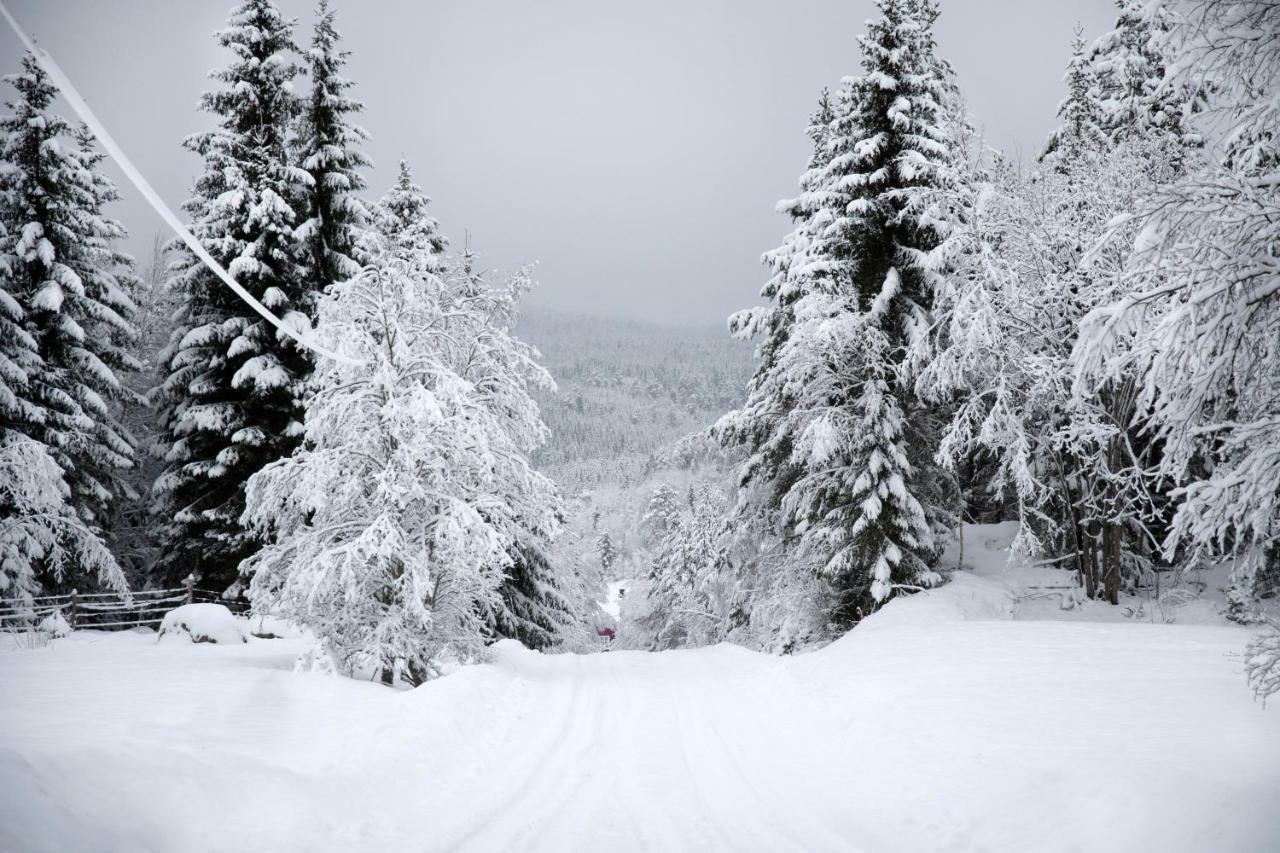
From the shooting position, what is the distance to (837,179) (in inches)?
623

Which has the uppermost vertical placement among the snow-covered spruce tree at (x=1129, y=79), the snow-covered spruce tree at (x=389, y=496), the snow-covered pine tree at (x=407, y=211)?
the snow-covered spruce tree at (x=1129, y=79)

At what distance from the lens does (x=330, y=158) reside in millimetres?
19453

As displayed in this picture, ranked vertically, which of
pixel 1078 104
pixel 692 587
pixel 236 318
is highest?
pixel 1078 104

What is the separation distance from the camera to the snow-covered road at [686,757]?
4.62 meters

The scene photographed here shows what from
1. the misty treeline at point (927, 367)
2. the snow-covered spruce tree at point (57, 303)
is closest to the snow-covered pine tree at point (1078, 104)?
the misty treeline at point (927, 367)

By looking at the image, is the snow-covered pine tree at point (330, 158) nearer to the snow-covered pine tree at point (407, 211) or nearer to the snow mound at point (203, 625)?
the snow-covered pine tree at point (407, 211)

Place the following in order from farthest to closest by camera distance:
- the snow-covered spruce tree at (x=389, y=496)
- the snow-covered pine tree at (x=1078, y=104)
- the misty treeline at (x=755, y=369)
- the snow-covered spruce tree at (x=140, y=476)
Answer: the snow-covered spruce tree at (x=140, y=476), the snow-covered pine tree at (x=1078, y=104), the snow-covered spruce tree at (x=389, y=496), the misty treeline at (x=755, y=369)

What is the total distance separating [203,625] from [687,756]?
12.3 m

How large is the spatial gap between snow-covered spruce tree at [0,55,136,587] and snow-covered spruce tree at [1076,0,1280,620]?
67.1ft

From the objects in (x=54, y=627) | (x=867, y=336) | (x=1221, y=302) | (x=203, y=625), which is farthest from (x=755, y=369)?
(x=54, y=627)

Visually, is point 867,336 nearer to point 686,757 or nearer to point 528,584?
point 686,757

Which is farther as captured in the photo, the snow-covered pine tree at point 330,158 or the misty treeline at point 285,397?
the snow-covered pine tree at point 330,158

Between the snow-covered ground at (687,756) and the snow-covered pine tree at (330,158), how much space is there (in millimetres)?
12331

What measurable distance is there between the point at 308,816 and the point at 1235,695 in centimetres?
863
